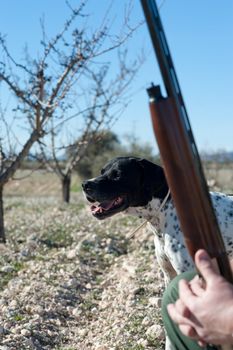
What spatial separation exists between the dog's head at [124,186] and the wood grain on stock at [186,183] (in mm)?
2539

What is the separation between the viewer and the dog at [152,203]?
437 cm

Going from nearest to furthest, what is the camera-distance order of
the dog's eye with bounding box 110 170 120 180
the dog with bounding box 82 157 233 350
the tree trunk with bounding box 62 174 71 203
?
the dog with bounding box 82 157 233 350 → the dog's eye with bounding box 110 170 120 180 → the tree trunk with bounding box 62 174 71 203

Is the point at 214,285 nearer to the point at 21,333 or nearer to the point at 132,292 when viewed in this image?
the point at 21,333

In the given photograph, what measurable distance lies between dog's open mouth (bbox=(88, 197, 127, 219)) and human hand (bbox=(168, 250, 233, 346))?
284 cm

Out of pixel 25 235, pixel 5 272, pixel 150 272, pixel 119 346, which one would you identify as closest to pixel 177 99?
pixel 119 346

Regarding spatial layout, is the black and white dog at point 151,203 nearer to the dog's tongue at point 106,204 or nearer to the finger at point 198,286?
the dog's tongue at point 106,204

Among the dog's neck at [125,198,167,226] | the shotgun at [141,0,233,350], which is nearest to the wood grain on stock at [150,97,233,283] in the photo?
the shotgun at [141,0,233,350]

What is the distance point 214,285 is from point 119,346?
2.73 m

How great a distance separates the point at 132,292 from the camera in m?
5.94

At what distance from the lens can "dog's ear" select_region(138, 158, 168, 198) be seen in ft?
15.2

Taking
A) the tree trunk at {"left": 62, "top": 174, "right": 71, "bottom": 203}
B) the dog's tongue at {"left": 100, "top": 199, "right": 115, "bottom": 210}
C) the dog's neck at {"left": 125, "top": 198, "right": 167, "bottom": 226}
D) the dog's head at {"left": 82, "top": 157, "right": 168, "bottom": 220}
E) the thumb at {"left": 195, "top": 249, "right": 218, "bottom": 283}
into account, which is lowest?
the tree trunk at {"left": 62, "top": 174, "right": 71, "bottom": 203}

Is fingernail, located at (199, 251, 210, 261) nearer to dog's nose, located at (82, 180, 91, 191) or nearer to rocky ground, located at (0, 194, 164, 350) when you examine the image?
rocky ground, located at (0, 194, 164, 350)

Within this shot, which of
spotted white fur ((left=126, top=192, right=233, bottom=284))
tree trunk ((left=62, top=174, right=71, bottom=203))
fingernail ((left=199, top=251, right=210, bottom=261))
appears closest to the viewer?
fingernail ((left=199, top=251, right=210, bottom=261))

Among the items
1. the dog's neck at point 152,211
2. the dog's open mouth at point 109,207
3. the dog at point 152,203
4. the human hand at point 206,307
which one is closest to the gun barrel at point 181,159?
the human hand at point 206,307
